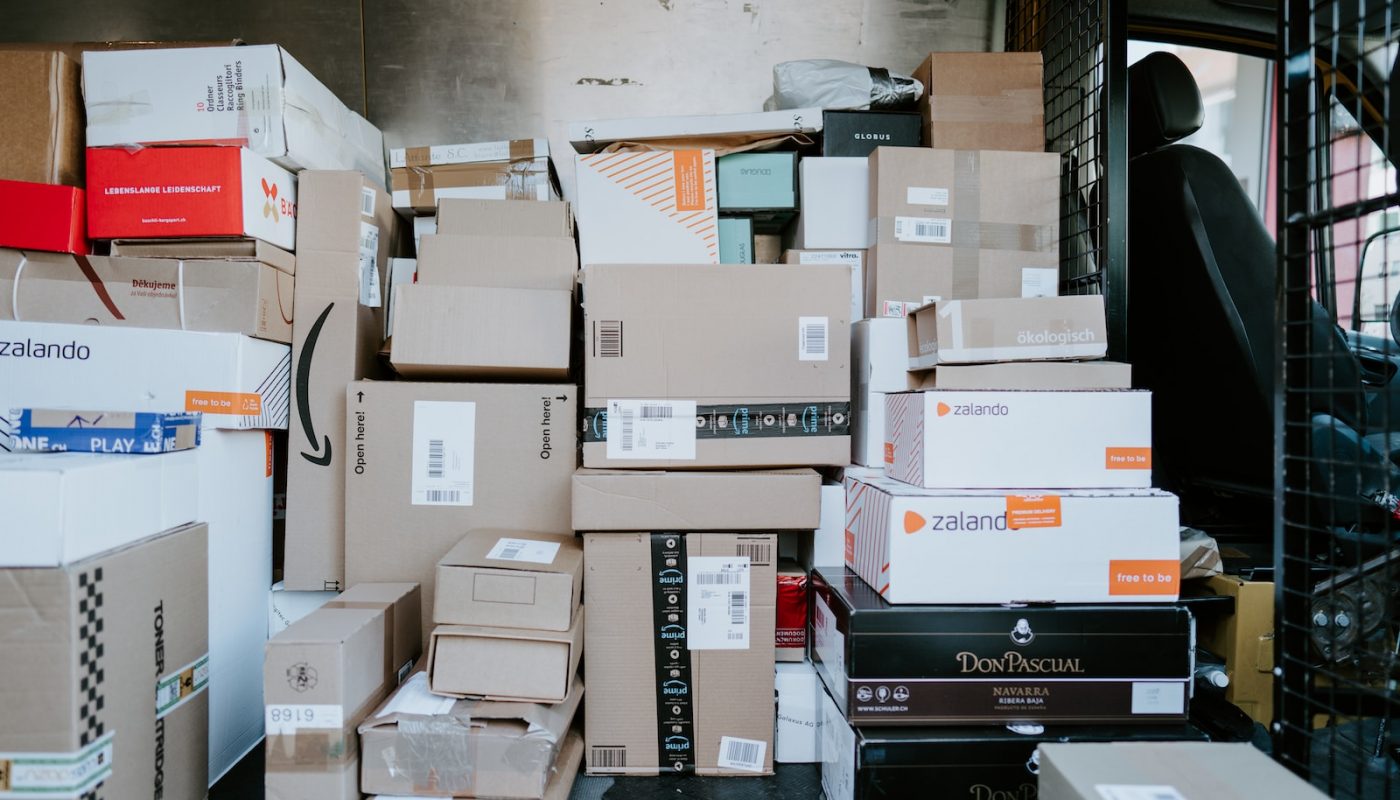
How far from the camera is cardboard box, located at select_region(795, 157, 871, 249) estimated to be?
5.94 ft

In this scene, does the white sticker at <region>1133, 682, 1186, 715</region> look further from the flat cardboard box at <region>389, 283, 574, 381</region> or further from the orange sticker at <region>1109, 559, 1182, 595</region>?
the flat cardboard box at <region>389, 283, 574, 381</region>

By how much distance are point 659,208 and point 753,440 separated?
66 centimetres

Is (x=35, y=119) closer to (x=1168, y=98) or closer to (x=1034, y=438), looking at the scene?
(x=1034, y=438)

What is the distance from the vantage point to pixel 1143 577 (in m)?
1.25

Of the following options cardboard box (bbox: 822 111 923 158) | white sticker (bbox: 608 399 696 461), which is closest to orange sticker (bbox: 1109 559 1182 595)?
white sticker (bbox: 608 399 696 461)

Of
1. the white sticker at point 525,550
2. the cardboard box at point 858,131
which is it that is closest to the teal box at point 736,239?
the cardboard box at point 858,131

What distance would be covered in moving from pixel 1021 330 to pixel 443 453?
3.71 ft

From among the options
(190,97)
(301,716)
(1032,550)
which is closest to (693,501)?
(1032,550)

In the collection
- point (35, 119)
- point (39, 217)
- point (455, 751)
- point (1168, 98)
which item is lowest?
point (455, 751)

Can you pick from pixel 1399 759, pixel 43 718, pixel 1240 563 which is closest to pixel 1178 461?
pixel 1240 563

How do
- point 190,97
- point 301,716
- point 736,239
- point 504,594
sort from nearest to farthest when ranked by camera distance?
point 301,716, point 504,594, point 190,97, point 736,239

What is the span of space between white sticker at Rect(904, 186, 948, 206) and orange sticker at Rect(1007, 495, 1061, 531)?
30.3 inches

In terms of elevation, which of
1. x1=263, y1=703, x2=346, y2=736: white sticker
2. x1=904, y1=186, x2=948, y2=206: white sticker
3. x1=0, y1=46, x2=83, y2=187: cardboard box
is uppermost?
x1=0, y1=46, x2=83, y2=187: cardboard box

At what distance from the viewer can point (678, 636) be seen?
55.9 inches
